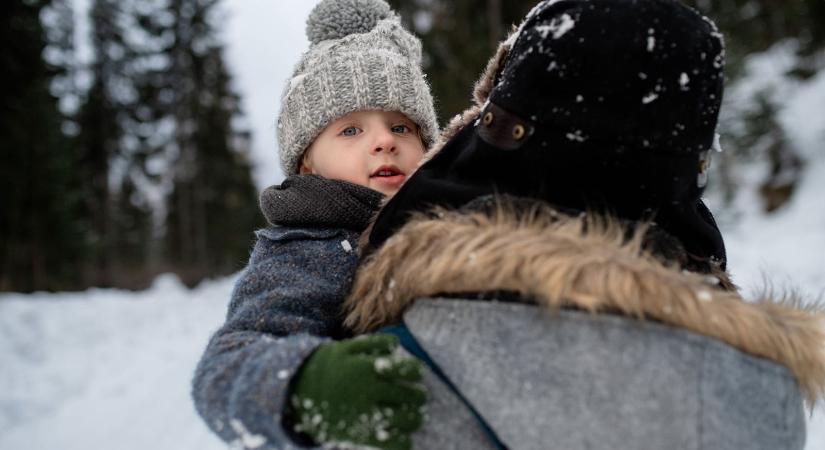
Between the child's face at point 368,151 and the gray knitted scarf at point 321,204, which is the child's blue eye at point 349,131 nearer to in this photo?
the child's face at point 368,151

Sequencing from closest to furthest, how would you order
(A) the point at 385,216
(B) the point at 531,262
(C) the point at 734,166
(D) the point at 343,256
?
(B) the point at 531,262, (A) the point at 385,216, (D) the point at 343,256, (C) the point at 734,166

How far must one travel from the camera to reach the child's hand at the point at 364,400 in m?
1.11

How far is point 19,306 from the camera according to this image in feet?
34.5

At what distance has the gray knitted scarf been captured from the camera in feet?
5.70

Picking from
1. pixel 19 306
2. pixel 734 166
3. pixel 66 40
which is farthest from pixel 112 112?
pixel 734 166

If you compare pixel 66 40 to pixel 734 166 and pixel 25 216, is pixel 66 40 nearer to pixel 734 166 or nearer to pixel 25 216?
pixel 25 216

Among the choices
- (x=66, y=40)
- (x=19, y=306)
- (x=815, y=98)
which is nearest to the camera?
(x=19, y=306)

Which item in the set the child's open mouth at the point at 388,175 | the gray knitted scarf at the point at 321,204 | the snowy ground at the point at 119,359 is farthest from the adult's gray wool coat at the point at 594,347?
the snowy ground at the point at 119,359

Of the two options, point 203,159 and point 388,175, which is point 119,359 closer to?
point 388,175

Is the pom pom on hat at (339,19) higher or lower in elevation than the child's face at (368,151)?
higher

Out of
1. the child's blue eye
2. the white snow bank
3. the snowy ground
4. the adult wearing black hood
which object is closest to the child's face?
the child's blue eye

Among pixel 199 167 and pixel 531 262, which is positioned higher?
pixel 531 262

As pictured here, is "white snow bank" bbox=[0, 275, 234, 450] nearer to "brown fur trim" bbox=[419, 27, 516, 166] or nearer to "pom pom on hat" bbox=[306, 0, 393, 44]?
"pom pom on hat" bbox=[306, 0, 393, 44]

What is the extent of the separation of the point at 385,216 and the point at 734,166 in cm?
2420
